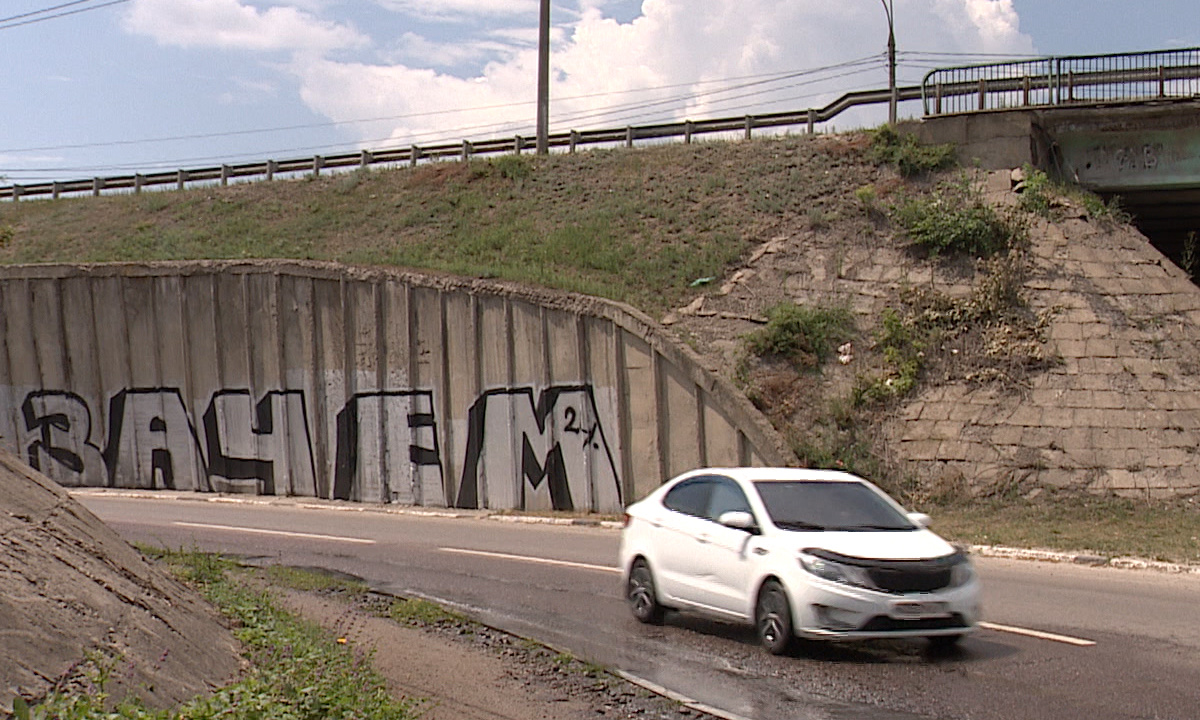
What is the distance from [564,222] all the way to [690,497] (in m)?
21.1

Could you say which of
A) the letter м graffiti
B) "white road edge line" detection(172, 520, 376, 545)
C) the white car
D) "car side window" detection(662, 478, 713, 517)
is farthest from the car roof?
the letter м graffiti

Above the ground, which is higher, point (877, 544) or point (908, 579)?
point (877, 544)

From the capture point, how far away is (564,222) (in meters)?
31.8

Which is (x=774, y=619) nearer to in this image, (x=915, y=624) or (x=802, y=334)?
(x=915, y=624)

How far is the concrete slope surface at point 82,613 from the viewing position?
230 inches

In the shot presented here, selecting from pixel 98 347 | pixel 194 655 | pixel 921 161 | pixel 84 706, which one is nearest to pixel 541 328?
pixel 921 161

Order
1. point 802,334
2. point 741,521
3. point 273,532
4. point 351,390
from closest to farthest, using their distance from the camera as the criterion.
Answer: point 741,521, point 273,532, point 802,334, point 351,390

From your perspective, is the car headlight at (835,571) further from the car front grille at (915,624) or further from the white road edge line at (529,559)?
the white road edge line at (529,559)

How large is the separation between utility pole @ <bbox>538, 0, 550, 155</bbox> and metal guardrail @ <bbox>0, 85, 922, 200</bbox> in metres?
0.66

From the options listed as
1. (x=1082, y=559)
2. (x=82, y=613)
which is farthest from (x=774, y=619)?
(x=1082, y=559)

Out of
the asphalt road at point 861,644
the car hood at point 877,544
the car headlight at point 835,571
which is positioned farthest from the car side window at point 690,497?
the car headlight at point 835,571

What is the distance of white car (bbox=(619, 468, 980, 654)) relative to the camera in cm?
934

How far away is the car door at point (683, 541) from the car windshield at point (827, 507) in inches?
26.4

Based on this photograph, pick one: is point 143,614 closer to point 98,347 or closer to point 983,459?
point 983,459
